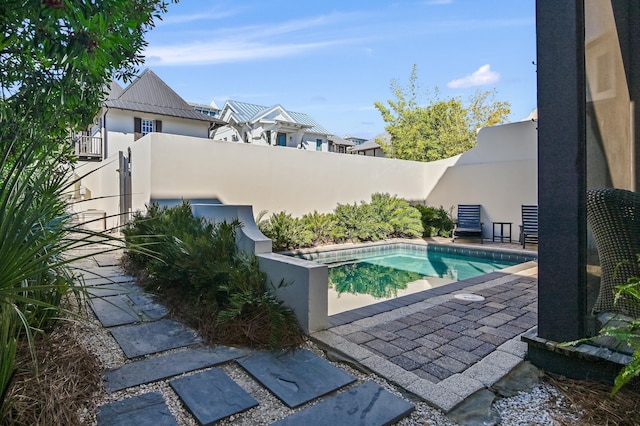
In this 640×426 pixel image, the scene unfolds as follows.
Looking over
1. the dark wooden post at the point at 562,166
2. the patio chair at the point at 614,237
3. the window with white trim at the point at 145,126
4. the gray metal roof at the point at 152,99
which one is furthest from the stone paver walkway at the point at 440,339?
the gray metal roof at the point at 152,99

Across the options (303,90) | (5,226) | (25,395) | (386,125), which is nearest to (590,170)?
(5,226)

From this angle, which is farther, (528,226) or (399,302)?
(528,226)

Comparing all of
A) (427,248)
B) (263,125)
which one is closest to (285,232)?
(427,248)

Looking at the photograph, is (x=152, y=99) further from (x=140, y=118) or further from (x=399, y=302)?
(x=399, y=302)

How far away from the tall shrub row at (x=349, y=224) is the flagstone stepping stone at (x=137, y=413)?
6972 millimetres

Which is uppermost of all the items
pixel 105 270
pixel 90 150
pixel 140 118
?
pixel 140 118

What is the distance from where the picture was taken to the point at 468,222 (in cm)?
1172

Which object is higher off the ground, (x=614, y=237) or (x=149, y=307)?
(x=614, y=237)

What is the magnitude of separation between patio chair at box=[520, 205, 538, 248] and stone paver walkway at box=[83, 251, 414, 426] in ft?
28.9

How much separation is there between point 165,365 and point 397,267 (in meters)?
6.90

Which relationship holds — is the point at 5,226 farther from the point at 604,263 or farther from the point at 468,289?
the point at 468,289

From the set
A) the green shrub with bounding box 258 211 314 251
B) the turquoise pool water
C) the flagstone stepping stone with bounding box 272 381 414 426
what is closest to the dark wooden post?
the flagstone stepping stone with bounding box 272 381 414 426

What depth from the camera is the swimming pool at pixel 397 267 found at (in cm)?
657

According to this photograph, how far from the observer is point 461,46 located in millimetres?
14711
